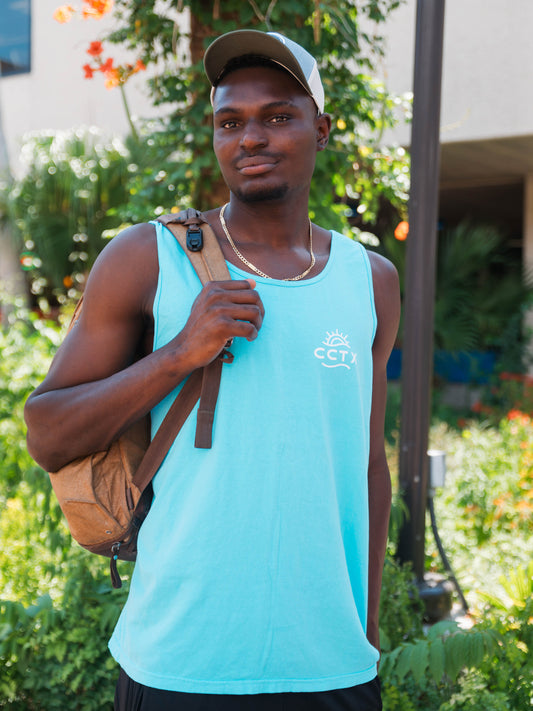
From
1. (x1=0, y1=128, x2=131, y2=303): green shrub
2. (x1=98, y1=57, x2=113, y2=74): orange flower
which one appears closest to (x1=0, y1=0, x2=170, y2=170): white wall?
(x1=0, y1=128, x2=131, y2=303): green shrub

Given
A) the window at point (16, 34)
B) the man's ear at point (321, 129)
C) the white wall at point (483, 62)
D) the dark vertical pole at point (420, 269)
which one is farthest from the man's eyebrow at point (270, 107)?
the window at point (16, 34)

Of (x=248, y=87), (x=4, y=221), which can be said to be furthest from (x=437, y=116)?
(x=4, y=221)

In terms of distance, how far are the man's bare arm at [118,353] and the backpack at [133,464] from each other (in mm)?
40

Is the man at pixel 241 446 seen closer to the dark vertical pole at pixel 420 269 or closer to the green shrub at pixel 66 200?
the dark vertical pole at pixel 420 269

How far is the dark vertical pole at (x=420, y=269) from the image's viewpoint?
3283 mm

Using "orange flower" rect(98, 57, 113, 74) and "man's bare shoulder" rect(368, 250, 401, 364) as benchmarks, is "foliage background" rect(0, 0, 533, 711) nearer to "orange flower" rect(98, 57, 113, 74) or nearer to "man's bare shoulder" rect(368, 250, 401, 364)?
"orange flower" rect(98, 57, 113, 74)

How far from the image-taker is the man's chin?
1410 mm

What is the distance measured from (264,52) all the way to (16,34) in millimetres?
9698

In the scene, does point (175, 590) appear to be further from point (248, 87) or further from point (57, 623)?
point (57, 623)

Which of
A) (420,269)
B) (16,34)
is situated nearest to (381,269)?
(420,269)

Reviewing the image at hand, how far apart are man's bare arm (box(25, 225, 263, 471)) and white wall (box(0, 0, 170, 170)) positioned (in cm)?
791

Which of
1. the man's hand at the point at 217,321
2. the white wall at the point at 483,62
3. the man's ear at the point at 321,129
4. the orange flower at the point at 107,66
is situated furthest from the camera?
the white wall at the point at 483,62

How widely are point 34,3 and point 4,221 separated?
2984 mm

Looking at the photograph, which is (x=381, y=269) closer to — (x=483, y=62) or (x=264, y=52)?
(x=264, y=52)
